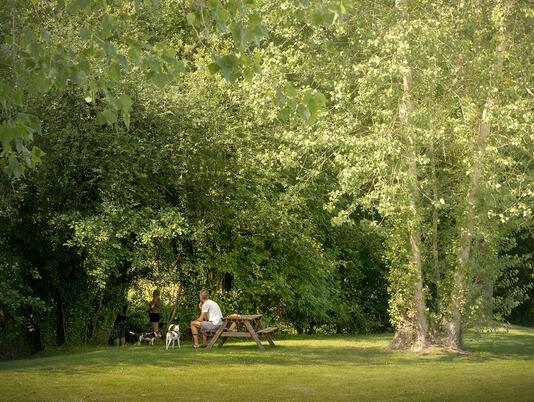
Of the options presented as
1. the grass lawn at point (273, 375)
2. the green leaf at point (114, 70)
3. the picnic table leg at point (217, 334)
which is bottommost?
the grass lawn at point (273, 375)

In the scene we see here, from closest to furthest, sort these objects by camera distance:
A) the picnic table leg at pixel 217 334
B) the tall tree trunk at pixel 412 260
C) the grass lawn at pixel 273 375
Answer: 1. the grass lawn at pixel 273 375
2. the tall tree trunk at pixel 412 260
3. the picnic table leg at pixel 217 334

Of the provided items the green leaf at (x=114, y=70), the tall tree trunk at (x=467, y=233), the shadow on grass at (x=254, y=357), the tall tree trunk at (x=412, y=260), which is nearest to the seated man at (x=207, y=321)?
the shadow on grass at (x=254, y=357)

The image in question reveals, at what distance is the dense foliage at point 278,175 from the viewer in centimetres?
2142

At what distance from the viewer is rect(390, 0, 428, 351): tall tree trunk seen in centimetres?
2169

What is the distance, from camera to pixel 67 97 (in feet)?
78.4

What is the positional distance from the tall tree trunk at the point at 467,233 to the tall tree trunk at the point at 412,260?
59 cm

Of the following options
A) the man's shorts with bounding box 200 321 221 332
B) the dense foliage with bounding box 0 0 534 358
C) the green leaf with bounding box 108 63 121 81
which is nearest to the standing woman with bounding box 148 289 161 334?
the dense foliage with bounding box 0 0 534 358

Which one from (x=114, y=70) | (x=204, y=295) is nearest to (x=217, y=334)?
(x=204, y=295)

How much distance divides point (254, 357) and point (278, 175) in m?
7.28

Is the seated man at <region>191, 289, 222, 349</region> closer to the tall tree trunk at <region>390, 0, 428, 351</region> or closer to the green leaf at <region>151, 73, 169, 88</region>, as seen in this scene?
the tall tree trunk at <region>390, 0, 428, 351</region>

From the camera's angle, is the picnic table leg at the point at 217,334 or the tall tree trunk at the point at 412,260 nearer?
the tall tree trunk at the point at 412,260

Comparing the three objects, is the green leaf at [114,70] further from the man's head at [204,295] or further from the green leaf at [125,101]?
the man's head at [204,295]

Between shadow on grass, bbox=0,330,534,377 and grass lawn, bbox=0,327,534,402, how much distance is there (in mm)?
20

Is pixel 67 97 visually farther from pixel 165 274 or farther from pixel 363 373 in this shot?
pixel 363 373
